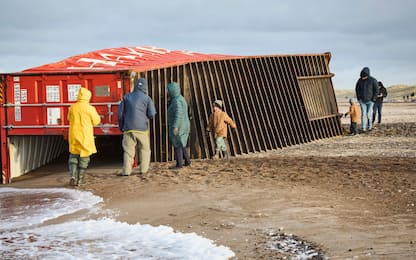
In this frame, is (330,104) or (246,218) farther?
(330,104)

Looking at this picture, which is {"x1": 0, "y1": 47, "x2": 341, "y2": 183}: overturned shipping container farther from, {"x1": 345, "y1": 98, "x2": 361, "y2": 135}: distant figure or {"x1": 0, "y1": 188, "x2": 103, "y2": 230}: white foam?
{"x1": 0, "y1": 188, "x2": 103, "y2": 230}: white foam

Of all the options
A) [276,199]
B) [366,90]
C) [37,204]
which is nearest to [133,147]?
[37,204]

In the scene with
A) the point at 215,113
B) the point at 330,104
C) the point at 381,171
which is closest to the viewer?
the point at 381,171

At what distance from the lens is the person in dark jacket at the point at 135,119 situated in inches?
444

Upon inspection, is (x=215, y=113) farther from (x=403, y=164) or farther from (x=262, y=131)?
(x=403, y=164)

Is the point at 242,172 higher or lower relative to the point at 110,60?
lower

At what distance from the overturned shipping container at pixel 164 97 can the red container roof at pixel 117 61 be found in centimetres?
2

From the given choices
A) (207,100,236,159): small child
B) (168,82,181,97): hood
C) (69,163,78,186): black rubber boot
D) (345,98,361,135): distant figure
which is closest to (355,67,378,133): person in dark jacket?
(345,98,361,135): distant figure

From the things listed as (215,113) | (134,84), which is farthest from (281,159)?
(134,84)

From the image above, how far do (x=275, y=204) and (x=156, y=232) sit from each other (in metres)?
1.98

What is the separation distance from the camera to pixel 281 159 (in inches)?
535

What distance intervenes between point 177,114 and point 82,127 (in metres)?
1.99

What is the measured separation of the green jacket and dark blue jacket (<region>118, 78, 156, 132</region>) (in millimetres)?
594

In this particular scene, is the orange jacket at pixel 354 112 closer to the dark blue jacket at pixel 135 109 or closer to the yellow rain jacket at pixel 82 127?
the dark blue jacket at pixel 135 109
